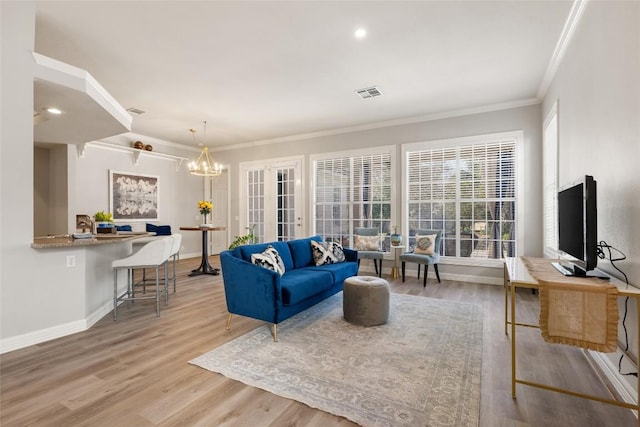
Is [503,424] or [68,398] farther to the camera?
[68,398]

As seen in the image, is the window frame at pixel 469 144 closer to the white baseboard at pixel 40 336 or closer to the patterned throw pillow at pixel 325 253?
the patterned throw pillow at pixel 325 253

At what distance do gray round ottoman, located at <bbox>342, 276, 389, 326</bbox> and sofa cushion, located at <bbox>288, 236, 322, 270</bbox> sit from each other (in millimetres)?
1001

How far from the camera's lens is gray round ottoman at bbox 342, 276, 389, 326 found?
316cm

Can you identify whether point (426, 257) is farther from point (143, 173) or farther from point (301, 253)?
point (143, 173)

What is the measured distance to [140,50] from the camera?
10.9ft

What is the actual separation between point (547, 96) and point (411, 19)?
2.74m

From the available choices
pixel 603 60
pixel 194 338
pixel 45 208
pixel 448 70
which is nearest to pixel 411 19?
pixel 448 70

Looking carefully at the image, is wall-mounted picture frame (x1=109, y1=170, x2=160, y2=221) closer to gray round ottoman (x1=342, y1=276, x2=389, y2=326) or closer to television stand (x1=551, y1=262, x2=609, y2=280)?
gray round ottoman (x1=342, y1=276, x2=389, y2=326)

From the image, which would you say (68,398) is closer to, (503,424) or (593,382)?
(503,424)

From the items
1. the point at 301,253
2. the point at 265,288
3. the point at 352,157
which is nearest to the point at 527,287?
the point at 265,288

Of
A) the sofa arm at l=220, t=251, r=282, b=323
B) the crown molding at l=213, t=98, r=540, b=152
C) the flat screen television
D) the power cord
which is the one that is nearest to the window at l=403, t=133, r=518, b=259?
the crown molding at l=213, t=98, r=540, b=152

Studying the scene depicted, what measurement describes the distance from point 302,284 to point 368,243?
111 inches

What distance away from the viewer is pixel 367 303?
317cm

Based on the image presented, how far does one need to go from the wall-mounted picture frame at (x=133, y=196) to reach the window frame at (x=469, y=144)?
223 inches
